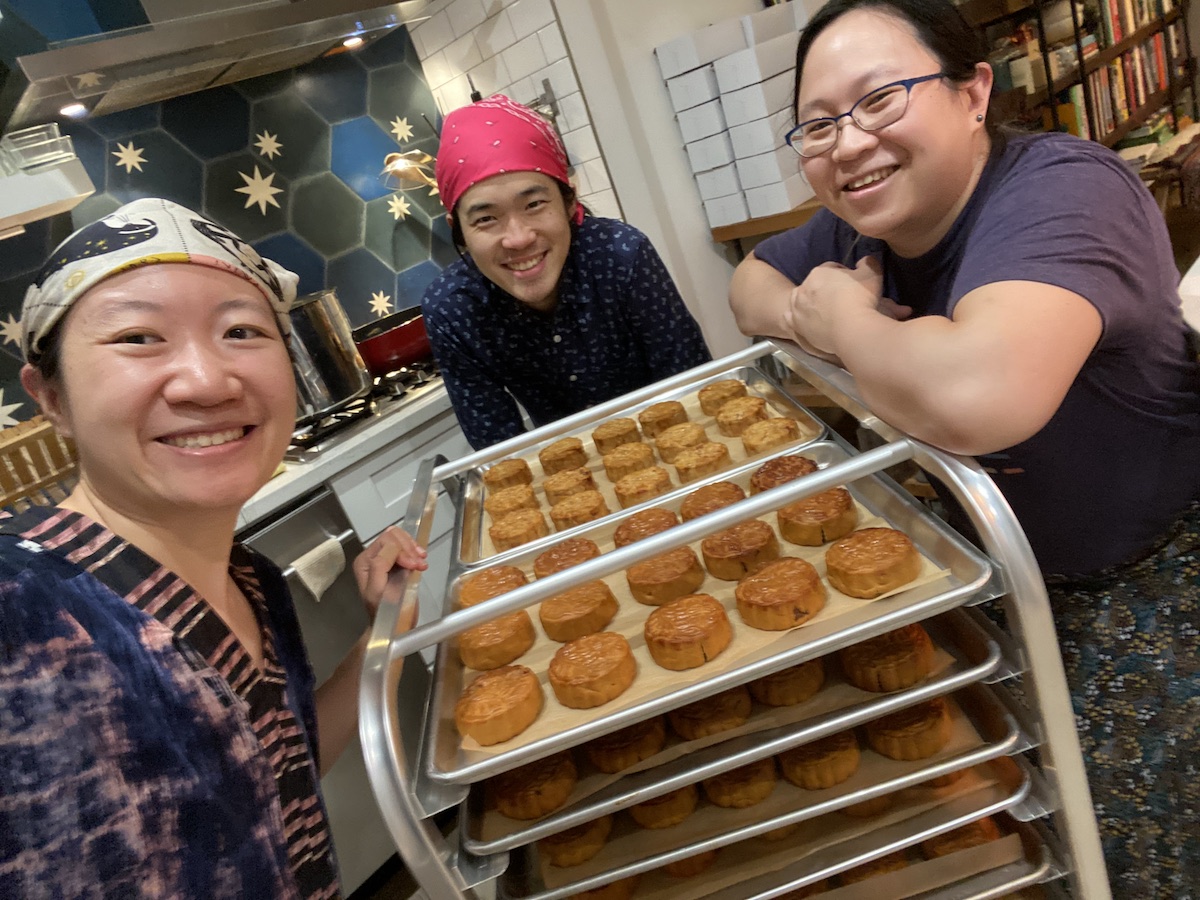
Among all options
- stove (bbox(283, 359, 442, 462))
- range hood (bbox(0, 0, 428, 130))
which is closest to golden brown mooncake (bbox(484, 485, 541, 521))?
stove (bbox(283, 359, 442, 462))

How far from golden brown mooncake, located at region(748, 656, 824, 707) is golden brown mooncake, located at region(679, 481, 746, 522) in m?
0.29

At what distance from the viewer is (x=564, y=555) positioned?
3.87ft

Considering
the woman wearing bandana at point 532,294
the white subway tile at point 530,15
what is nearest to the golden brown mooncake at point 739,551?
the woman wearing bandana at point 532,294

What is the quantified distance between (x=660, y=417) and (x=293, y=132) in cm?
237

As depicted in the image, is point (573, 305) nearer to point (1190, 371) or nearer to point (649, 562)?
point (649, 562)

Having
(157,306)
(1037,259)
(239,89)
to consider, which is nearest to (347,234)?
(239,89)

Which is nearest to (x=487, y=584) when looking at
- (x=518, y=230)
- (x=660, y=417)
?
(x=660, y=417)

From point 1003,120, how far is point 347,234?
2652 mm

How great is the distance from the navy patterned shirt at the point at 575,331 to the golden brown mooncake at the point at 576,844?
1216 millimetres

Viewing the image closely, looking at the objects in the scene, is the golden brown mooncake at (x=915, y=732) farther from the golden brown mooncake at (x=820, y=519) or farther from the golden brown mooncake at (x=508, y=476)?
the golden brown mooncake at (x=508, y=476)

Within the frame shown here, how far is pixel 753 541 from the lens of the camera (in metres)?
1.04

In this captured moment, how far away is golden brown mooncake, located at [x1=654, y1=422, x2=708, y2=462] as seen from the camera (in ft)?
4.55

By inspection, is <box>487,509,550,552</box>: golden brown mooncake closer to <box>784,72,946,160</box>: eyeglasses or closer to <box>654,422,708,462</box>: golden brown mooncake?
<box>654,422,708,462</box>: golden brown mooncake

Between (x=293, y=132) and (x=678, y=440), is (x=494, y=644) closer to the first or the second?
(x=678, y=440)
